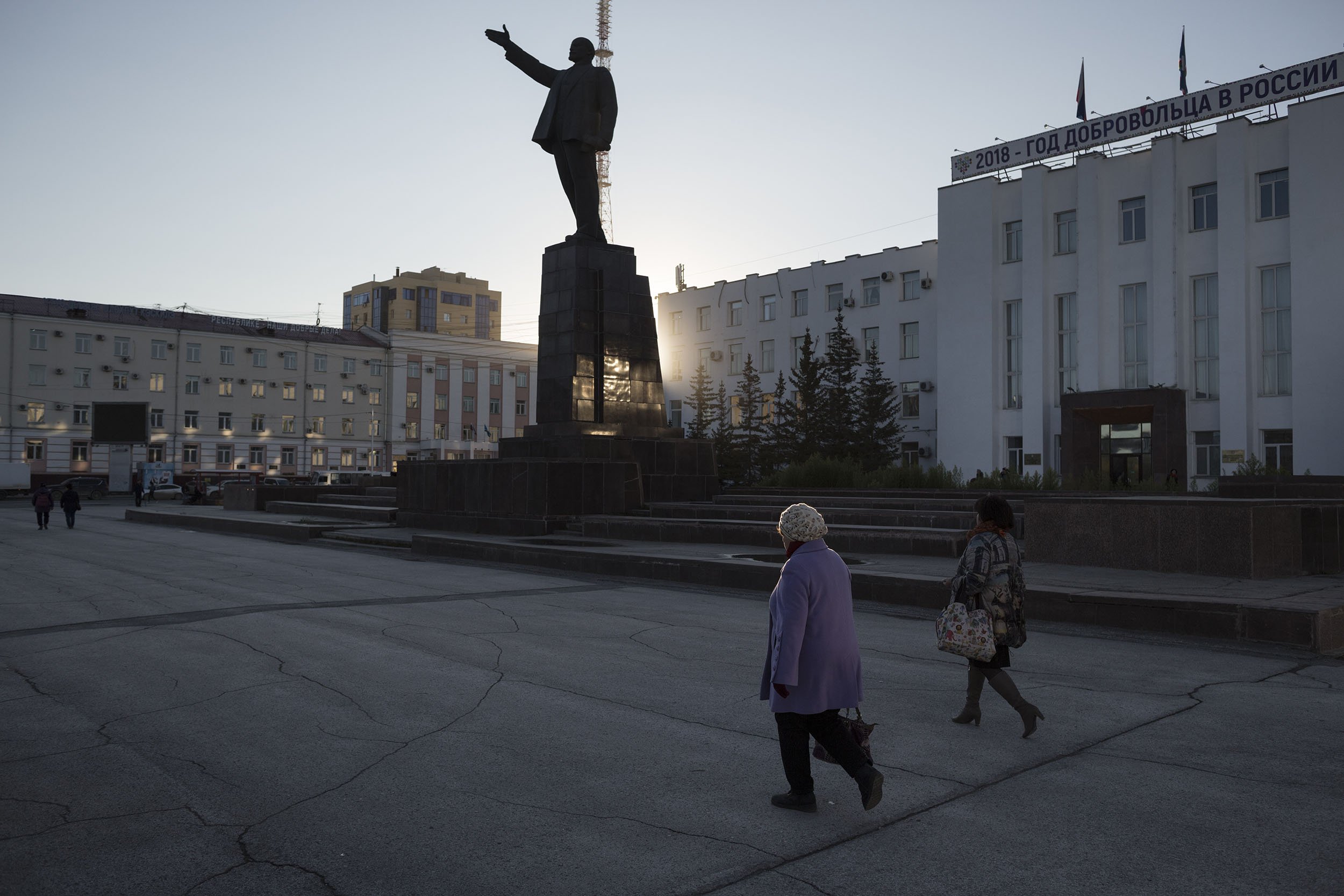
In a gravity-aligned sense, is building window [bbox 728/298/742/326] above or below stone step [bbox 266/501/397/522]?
above

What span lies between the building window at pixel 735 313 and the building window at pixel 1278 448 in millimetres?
32340

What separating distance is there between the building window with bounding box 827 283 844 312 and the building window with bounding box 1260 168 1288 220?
910 inches

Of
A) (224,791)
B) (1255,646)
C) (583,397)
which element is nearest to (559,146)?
(583,397)

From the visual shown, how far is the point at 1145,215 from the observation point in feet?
129

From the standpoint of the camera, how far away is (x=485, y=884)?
3.57 m

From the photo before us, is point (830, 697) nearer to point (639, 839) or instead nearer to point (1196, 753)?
point (639, 839)

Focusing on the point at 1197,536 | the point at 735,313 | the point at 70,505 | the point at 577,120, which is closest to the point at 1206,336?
the point at 577,120

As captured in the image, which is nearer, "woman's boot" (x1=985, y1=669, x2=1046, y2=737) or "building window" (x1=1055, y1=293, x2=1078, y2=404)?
"woman's boot" (x1=985, y1=669, x2=1046, y2=737)

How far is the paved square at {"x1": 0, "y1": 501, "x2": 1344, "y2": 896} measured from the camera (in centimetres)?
370

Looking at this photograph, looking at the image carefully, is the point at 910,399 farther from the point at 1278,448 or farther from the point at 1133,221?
the point at 1278,448

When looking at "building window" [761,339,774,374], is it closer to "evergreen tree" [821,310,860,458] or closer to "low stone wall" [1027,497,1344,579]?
"evergreen tree" [821,310,860,458]

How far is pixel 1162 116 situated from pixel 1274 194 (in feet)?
18.2

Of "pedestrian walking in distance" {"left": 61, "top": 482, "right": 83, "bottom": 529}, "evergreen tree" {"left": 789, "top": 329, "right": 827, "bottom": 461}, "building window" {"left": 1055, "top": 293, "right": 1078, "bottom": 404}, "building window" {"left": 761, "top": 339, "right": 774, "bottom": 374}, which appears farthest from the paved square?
"building window" {"left": 761, "top": 339, "right": 774, "bottom": 374}

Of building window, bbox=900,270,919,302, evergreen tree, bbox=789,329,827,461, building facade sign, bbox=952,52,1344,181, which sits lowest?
evergreen tree, bbox=789,329,827,461
